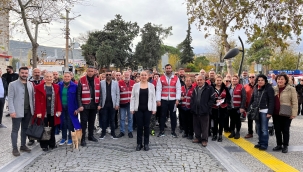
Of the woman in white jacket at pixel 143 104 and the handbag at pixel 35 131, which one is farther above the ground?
the woman in white jacket at pixel 143 104

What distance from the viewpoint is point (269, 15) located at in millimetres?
12914

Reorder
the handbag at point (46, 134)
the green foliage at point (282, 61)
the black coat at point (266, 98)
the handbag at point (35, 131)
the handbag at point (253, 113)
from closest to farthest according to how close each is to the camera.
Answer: the handbag at point (35, 131) → the handbag at point (46, 134) → the black coat at point (266, 98) → the handbag at point (253, 113) → the green foliage at point (282, 61)

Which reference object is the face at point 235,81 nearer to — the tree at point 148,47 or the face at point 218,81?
the face at point 218,81

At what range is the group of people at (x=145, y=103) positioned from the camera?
6.22 m

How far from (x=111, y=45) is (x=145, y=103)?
1580 inches

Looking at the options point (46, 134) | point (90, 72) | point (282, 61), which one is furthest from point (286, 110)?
point (282, 61)

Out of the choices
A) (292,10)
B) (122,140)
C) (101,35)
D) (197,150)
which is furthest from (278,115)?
(101,35)

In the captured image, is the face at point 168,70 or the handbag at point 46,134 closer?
the handbag at point 46,134

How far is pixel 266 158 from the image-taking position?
19.7 feet

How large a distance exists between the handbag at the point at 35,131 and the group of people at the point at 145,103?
0.41 ft

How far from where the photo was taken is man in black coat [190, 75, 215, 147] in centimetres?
688

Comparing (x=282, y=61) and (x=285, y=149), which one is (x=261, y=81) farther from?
(x=282, y=61)

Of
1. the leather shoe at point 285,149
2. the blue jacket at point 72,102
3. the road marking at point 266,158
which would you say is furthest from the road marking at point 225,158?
the blue jacket at point 72,102

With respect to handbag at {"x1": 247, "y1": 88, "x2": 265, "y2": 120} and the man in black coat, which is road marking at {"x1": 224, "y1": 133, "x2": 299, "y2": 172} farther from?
the man in black coat
